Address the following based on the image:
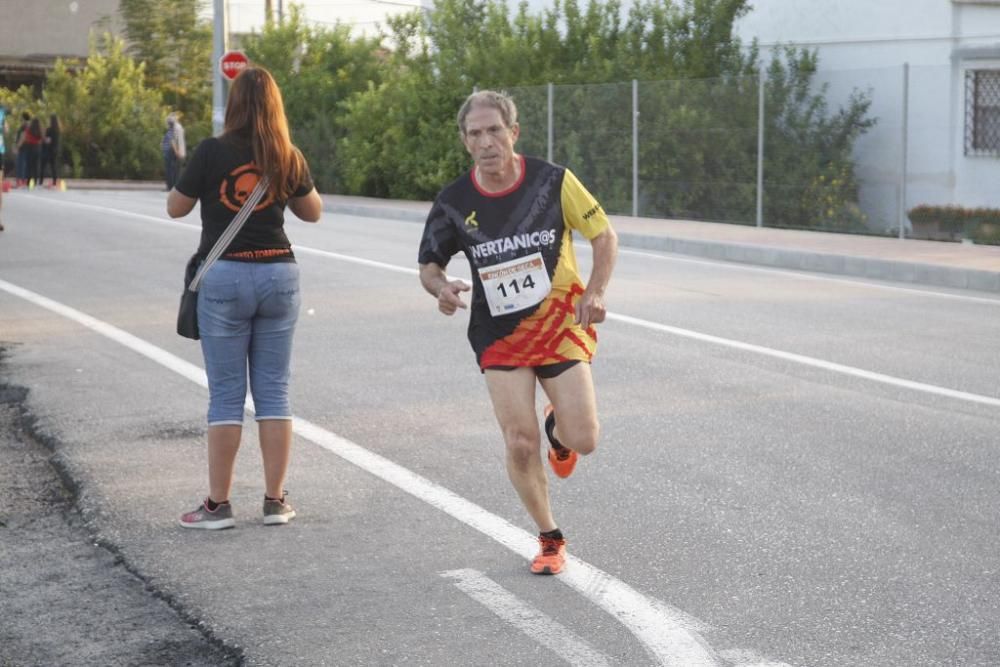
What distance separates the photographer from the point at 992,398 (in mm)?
8961

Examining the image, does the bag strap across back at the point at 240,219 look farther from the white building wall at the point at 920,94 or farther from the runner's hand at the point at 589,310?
the white building wall at the point at 920,94

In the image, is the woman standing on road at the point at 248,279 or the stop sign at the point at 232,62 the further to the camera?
the stop sign at the point at 232,62

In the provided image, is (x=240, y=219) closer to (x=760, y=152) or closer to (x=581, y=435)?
(x=581, y=435)

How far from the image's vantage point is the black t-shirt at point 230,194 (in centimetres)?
609

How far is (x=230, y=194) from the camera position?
609cm

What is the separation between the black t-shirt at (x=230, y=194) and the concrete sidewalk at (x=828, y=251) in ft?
34.7

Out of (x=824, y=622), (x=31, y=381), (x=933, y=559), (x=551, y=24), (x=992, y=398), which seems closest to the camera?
(x=824, y=622)

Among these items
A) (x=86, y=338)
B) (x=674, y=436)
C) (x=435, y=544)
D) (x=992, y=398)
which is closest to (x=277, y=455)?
(x=435, y=544)

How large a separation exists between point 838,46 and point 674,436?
18.8 meters

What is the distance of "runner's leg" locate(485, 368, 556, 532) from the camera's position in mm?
5574

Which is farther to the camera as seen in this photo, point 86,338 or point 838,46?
point 838,46

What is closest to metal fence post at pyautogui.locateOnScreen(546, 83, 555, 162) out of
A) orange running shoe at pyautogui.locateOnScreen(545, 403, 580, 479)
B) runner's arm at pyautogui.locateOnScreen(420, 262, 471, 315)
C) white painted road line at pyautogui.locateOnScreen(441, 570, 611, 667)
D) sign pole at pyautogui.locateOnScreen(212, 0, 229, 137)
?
sign pole at pyautogui.locateOnScreen(212, 0, 229, 137)

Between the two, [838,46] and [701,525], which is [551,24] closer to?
[838,46]

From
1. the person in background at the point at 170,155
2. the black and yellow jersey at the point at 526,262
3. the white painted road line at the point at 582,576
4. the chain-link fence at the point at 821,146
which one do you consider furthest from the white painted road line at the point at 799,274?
the person in background at the point at 170,155
